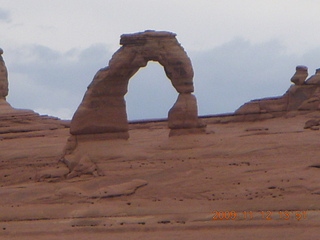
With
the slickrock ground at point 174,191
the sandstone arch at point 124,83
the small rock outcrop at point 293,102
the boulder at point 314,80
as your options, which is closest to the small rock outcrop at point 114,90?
the sandstone arch at point 124,83

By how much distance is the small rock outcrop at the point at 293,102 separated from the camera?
45875mm

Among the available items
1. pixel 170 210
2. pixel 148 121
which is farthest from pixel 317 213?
pixel 148 121

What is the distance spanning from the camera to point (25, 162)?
36.3m

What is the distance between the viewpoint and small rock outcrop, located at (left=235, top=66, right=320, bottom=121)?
4588cm

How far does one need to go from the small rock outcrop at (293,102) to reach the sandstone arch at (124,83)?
13117 millimetres

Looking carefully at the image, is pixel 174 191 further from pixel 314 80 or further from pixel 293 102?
pixel 314 80
